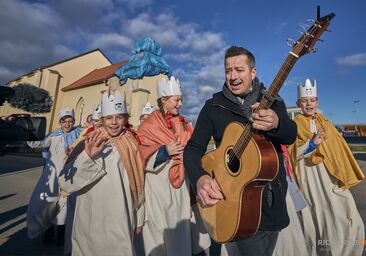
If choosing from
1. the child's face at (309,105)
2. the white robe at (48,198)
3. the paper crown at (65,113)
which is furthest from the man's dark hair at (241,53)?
the paper crown at (65,113)

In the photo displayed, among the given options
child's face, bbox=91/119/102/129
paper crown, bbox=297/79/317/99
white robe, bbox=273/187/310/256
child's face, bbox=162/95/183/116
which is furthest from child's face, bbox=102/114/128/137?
paper crown, bbox=297/79/317/99

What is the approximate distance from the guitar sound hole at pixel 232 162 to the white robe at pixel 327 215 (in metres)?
1.92

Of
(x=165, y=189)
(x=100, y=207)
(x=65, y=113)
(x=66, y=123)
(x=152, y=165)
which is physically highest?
(x=65, y=113)

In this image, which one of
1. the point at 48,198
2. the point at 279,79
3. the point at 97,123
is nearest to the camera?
the point at 279,79

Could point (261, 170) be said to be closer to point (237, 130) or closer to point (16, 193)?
point (237, 130)

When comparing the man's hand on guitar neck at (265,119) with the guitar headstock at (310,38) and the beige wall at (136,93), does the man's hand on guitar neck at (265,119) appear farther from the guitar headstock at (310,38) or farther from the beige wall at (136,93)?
the beige wall at (136,93)

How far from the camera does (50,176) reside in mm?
4531

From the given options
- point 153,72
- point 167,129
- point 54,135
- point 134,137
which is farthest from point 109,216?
point 153,72

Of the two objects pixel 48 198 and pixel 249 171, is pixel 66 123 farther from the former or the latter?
pixel 249 171

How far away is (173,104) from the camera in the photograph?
140 inches

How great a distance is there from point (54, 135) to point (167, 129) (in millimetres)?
2602

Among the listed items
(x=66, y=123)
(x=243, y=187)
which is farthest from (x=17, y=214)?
(x=243, y=187)

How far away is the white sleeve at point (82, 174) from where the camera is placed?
2.63 m

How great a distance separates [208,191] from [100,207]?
4.52 ft
